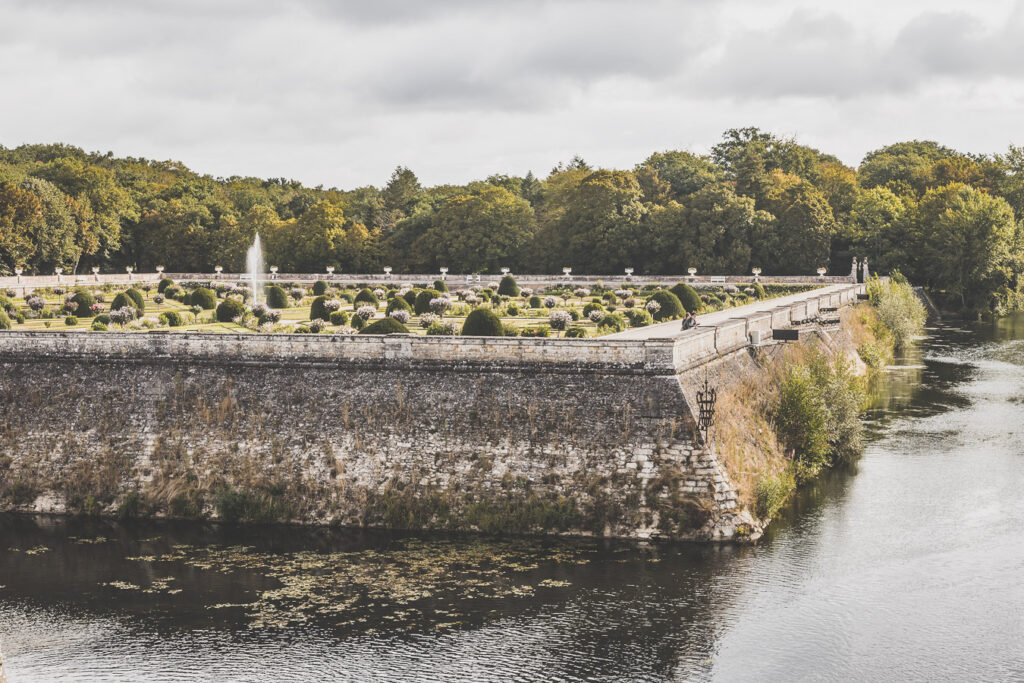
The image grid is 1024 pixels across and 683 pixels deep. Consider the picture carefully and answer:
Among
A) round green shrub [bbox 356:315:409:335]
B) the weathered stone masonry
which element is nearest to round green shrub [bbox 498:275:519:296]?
round green shrub [bbox 356:315:409:335]

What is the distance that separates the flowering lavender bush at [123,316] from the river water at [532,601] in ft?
68.3

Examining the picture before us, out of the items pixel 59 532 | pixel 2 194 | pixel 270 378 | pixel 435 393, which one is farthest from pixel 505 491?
pixel 2 194

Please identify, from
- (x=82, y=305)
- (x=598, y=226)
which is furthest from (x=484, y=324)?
(x=598, y=226)

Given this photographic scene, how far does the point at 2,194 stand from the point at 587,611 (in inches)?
2812

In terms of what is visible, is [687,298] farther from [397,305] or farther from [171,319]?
[171,319]

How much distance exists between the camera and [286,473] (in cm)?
2708

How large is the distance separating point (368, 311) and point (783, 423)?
24699 mm

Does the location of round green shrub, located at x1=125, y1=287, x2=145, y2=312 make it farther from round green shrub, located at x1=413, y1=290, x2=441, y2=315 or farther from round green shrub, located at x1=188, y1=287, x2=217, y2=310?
round green shrub, located at x1=413, y1=290, x2=441, y2=315

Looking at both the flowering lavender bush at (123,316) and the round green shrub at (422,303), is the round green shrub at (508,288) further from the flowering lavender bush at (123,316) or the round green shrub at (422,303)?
the flowering lavender bush at (123,316)

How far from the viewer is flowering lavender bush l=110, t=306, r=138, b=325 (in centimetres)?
4781

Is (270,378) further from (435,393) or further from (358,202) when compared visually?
(358,202)

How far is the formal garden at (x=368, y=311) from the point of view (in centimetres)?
4319

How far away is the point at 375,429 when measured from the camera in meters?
27.0

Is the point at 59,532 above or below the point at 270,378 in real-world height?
below
